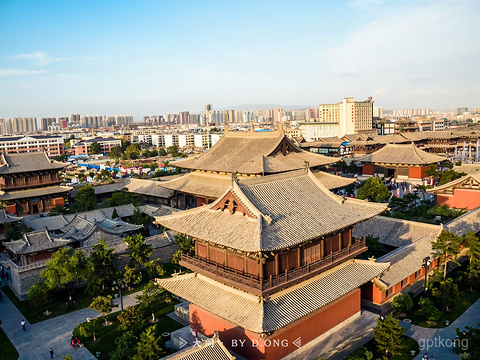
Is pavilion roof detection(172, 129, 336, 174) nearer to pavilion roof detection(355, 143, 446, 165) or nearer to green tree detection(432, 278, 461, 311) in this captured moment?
green tree detection(432, 278, 461, 311)

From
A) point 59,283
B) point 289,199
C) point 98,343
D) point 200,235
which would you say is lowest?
point 98,343

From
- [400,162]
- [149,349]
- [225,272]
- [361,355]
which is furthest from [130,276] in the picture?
[400,162]

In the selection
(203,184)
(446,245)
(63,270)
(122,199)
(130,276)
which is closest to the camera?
(446,245)

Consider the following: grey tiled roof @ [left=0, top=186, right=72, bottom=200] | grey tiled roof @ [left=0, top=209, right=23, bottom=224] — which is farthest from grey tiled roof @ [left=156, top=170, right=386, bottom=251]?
grey tiled roof @ [left=0, top=186, right=72, bottom=200]

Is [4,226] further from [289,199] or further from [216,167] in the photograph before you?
[289,199]

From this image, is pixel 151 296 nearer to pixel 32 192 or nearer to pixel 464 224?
pixel 464 224

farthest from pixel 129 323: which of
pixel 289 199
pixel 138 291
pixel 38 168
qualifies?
pixel 38 168

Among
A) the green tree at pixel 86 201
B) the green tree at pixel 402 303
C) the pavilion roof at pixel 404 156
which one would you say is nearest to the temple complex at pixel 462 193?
the pavilion roof at pixel 404 156
